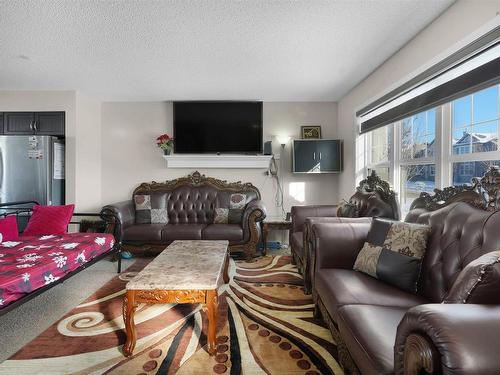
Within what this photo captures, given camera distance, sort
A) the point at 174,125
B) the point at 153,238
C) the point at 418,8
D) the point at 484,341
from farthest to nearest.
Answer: the point at 174,125 → the point at 153,238 → the point at 418,8 → the point at 484,341

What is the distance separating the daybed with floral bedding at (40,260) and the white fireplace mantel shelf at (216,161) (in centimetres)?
178

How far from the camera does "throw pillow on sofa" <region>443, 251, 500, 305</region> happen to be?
902 millimetres

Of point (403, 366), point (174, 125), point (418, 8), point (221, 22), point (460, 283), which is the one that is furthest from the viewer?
point (174, 125)

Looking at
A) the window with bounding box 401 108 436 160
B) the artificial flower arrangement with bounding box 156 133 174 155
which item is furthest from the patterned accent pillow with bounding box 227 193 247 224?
the window with bounding box 401 108 436 160

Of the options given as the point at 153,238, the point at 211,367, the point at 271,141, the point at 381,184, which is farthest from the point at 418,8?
the point at 153,238

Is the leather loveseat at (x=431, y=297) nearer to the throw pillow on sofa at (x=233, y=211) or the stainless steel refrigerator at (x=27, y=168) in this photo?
the throw pillow on sofa at (x=233, y=211)

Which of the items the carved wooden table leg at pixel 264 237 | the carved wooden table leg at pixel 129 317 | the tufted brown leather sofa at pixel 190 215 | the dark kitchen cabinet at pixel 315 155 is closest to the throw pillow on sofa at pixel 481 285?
the carved wooden table leg at pixel 129 317

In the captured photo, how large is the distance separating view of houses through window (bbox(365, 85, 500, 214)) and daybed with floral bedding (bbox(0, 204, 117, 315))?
322cm

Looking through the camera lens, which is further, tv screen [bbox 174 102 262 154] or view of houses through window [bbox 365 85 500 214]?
tv screen [bbox 174 102 262 154]

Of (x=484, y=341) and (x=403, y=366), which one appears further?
(x=403, y=366)

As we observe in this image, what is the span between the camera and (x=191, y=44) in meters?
2.49

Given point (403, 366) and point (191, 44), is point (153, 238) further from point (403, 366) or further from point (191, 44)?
point (403, 366)

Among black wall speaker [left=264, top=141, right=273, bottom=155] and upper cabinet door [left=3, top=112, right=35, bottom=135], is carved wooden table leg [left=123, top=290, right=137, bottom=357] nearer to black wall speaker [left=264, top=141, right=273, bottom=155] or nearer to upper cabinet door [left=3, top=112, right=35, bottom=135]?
black wall speaker [left=264, top=141, right=273, bottom=155]

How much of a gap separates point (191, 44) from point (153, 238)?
2396mm
